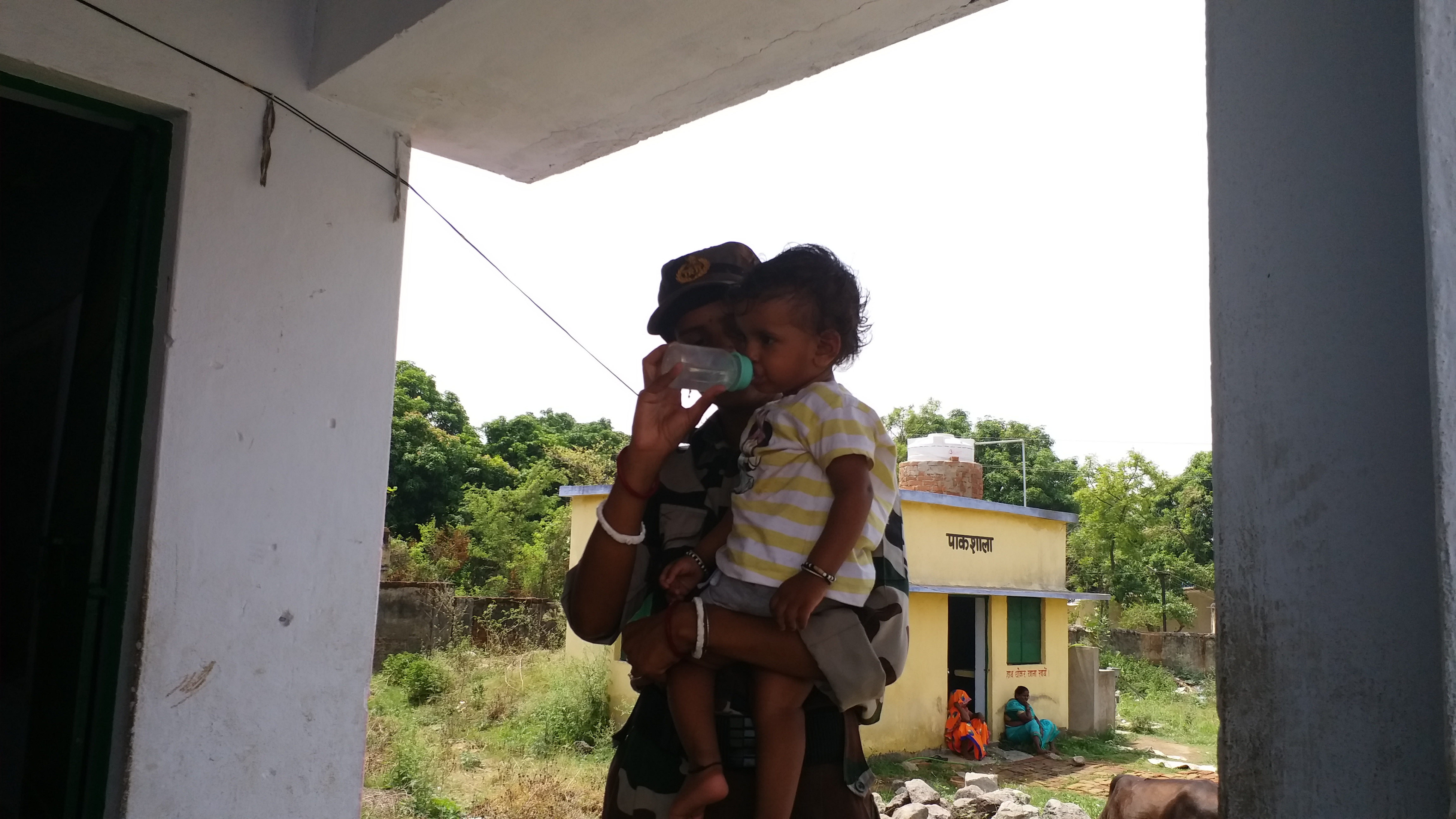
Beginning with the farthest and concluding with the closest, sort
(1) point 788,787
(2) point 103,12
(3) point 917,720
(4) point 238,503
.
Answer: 1. (3) point 917,720
2. (4) point 238,503
3. (2) point 103,12
4. (1) point 788,787

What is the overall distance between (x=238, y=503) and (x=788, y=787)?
180 cm

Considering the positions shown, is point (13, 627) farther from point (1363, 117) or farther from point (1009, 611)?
point (1009, 611)

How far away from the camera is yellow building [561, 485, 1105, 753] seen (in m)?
12.7

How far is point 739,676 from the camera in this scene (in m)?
1.59

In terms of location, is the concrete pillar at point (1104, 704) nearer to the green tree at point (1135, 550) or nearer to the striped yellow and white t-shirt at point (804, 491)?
the green tree at point (1135, 550)

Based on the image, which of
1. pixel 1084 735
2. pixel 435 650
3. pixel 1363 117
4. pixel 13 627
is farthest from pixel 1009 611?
pixel 1363 117

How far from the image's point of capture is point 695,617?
60.1 inches

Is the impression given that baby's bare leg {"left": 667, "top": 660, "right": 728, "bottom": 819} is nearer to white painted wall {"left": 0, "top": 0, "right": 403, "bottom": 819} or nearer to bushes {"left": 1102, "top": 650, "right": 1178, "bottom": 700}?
white painted wall {"left": 0, "top": 0, "right": 403, "bottom": 819}

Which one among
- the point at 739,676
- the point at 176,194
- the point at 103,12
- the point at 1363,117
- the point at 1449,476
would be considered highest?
the point at 103,12

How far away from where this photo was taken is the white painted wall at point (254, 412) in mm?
2441

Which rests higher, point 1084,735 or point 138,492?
point 138,492

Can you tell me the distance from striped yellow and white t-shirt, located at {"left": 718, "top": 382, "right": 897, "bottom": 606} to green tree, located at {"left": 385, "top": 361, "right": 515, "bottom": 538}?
23937 millimetres

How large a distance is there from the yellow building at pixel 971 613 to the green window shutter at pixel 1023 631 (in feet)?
0.06

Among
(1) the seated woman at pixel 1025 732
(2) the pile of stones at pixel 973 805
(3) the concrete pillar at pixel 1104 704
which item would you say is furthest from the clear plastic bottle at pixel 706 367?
(3) the concrete pillar at pixel 1104 704
